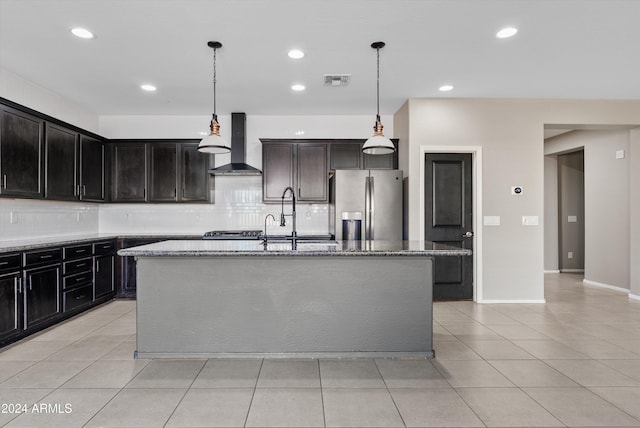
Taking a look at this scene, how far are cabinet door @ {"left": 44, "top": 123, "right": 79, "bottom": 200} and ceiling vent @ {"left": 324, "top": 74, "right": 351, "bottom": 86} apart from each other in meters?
3.24

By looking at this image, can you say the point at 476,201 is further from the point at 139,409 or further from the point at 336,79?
the point at 139,409

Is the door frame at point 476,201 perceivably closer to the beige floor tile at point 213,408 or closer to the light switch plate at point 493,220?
the light switch plate at point 493,220

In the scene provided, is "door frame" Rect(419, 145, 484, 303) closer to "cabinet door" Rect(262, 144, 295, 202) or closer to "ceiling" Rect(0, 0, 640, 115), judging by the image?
"ceiling" Rect(0, 0, 640, 115)

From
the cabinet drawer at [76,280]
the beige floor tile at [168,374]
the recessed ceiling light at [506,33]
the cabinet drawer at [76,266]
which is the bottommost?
the beige floor tile at [168,374]

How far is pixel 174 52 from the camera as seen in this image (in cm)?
359

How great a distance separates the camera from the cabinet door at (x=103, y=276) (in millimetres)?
4742

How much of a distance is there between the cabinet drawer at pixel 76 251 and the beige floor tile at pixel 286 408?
120 inches

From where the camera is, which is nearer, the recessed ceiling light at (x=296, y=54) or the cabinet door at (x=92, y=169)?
the recessed ceiling light at (x=296, y=54)

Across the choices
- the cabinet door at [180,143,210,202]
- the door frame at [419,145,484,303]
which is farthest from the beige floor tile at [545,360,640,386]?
the cabinet door at [180,143,210,202]

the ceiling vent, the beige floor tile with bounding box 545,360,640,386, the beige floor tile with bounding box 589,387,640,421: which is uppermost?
the ceiling vent

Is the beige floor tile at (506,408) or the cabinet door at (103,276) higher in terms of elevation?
the cabinet door at (103,276)

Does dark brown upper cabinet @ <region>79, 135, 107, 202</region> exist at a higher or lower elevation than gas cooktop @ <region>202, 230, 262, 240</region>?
higher

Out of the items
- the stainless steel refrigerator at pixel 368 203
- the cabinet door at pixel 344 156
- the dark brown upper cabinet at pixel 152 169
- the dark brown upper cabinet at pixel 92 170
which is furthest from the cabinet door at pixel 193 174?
the stainless steel refrigerator at pixel 368 203

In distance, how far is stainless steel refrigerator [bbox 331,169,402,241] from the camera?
4.89m
